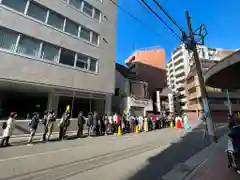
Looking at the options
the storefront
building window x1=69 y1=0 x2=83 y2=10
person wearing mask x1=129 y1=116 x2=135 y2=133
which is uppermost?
building window x1=69 y1=0 x2=83 y2=10

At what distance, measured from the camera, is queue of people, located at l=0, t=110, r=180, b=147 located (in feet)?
26.5

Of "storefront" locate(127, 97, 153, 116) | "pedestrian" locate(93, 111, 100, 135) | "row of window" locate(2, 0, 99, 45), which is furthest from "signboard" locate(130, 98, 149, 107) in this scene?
"row of window" locate(2, 0, 99, 45)

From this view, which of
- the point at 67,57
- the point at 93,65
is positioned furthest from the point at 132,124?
the point at 67,57

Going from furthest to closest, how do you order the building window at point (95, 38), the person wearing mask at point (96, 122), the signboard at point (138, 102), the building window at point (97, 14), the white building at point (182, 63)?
the white building at point (182, 63) → the signboard at point (138, 102) → the building window at point (97, 14) → the building window at point (95, 38) → the person wearing mask at point (96, 122)

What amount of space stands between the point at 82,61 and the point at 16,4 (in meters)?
6.15

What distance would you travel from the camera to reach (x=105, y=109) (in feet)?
49.9

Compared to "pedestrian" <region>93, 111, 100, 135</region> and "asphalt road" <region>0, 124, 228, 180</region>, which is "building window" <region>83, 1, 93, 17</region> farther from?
"asphalt road" <region>0, 124, 228, 180</region>

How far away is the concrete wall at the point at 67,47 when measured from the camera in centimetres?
988

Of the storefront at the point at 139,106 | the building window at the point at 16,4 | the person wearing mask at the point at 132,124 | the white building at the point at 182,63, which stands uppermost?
the white building at the point at 182,63

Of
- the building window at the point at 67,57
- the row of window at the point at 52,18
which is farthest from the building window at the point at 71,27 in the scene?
the building window at the point at 67,57

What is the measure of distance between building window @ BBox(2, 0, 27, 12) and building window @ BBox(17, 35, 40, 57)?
2075 millimetres

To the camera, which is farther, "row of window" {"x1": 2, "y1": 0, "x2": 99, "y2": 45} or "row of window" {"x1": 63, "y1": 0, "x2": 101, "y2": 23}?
"row of window" {"x1": 63, "y1": 0, "x2": 101, "y2": 23}

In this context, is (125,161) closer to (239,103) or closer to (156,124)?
(156,124)

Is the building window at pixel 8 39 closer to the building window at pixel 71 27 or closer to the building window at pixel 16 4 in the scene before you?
the building window at pixel 16 4
